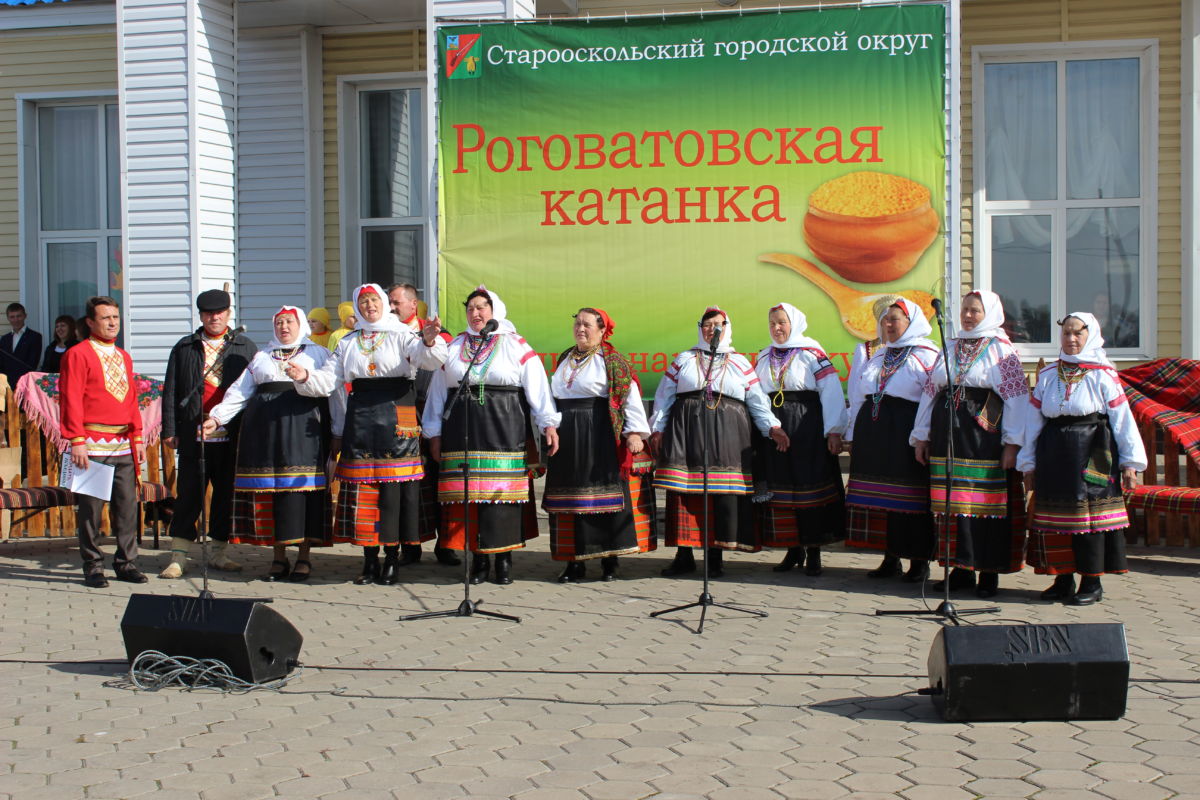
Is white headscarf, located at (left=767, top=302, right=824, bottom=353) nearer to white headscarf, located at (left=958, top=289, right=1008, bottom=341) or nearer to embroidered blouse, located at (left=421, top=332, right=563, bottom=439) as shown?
white headscarf, located at (left=958, top=289, right=1008, bottom=341)

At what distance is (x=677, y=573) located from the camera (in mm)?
8375

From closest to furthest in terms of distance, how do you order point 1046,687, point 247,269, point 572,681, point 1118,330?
point 1046,687, point 572,681, point 1118,330, point 247,269

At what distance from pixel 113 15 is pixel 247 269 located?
308 cm

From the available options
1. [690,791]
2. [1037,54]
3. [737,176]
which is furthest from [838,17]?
[690,791]

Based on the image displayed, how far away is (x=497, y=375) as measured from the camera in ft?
25.6

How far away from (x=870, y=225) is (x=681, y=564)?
333 cm

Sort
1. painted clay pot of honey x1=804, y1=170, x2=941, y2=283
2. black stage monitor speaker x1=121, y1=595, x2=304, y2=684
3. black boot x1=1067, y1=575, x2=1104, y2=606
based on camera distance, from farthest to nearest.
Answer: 1. painted clay pot of honey x1=804, y1=170, x2=941, y2=283
2. black boot x1=1067, y1=575, x2=1104, y2=606
3. black stage monitor speaker x1=121, y1=595, x2=304, y2=684

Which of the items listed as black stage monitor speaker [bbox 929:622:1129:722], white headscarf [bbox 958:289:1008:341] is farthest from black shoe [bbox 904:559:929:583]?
black stage monitor speaker [bbox 929:622:1129:722]

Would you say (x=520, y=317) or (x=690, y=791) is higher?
(x=520, y=317)

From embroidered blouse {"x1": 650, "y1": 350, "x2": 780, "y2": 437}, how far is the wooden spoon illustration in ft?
7.10

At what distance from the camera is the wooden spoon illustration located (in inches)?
398

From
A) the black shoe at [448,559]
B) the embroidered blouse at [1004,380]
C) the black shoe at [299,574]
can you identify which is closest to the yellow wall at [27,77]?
the black shoe at [299,574]

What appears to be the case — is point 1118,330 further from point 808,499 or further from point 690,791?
point 690,791

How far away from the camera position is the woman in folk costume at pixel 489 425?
7809mm
